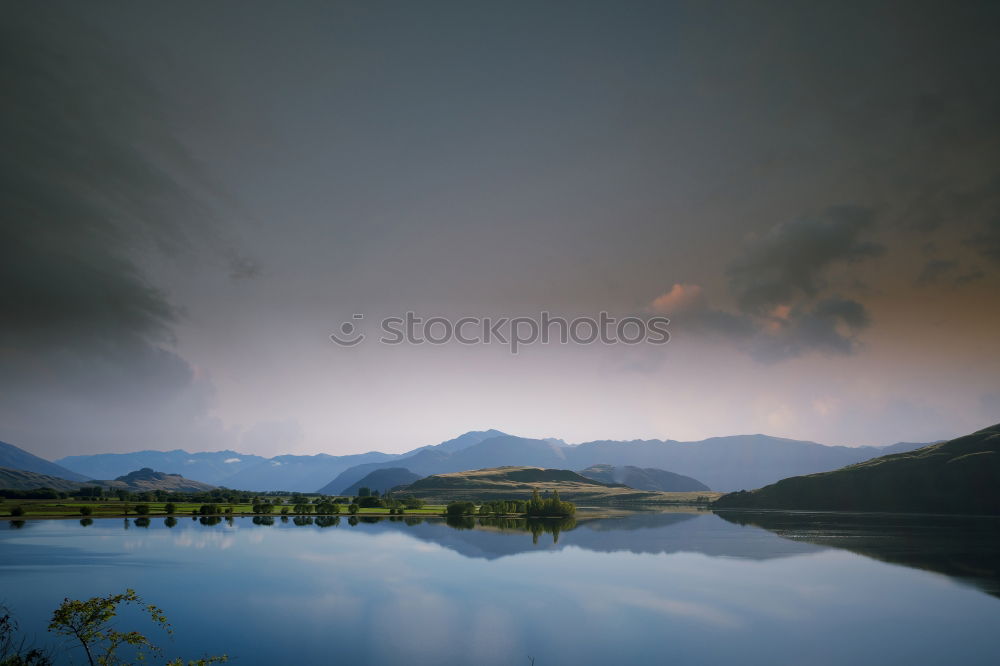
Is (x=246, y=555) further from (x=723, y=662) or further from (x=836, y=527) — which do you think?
(x=836, y=527)

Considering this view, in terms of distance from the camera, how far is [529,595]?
189 feet

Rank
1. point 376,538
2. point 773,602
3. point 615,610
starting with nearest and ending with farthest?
point 615,610 < point 773,602 < point 376,538

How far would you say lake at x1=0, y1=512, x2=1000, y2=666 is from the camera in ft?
131

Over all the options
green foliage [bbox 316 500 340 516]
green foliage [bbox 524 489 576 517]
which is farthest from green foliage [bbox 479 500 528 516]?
green foliage [bbox 316 500 340 516]

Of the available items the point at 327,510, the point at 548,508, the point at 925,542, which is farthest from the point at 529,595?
the point at 327,510

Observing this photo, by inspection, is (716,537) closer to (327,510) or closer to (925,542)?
(925,542)

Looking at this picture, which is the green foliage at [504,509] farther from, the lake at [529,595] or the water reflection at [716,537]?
the lake at [529,595]

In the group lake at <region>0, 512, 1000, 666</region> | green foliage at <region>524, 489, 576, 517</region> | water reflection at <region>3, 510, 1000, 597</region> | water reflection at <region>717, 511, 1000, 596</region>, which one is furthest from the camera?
green foliage at <region>524, 489, 576, 517</region>

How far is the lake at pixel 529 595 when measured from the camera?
39.8 meters

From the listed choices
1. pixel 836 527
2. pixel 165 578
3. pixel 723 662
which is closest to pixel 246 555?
pixel 165 578

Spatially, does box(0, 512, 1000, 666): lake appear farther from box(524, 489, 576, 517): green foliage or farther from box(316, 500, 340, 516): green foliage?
box(316, 500, 340, 516): green foliage

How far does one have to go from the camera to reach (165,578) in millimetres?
64188

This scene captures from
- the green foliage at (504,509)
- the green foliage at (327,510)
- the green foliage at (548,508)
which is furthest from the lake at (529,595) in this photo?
the green foliage at (327,510)

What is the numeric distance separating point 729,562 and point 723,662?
50.7m
